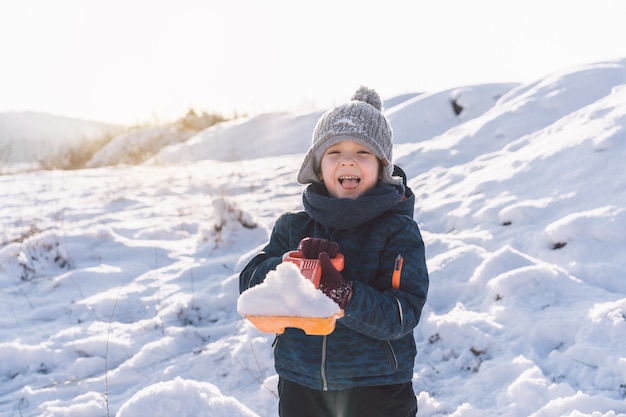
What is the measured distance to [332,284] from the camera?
4.32 ft

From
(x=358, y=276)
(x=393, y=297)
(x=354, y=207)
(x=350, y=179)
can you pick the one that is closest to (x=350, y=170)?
(x=350, y=179)

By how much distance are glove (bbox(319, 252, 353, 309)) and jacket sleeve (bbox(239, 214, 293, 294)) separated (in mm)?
340

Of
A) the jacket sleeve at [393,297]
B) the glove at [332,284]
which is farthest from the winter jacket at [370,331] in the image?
the glove at [332,284]

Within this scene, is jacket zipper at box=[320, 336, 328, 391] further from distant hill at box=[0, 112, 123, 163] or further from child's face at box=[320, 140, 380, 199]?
distant hill at box=[0, 112, 123, 163]

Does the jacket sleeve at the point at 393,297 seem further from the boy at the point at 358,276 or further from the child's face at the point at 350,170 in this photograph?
the child's face at the point at 350,170

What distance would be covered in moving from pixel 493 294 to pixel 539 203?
1.31 meters

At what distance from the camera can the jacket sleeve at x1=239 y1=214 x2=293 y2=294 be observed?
166 centimetres

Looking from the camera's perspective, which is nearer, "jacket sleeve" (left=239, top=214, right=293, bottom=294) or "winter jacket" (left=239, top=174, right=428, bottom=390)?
"winter jacket" (left=239, top=174, right=428, bottom=390)

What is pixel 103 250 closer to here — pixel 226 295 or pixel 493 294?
pixel 226 295

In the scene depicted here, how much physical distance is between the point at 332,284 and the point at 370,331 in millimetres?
232

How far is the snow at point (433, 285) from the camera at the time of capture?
238cm

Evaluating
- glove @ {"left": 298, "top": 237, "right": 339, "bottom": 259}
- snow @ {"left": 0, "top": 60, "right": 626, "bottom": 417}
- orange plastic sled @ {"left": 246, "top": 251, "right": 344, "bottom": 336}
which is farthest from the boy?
snow @ {"left": 0, "top": 60, "right": 626, "bottom": 417}

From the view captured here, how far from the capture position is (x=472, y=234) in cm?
389

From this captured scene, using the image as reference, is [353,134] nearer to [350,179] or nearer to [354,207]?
[350,179]
